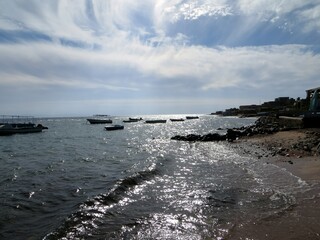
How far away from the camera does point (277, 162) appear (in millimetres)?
21016

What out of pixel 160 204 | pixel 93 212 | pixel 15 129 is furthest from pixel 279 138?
pixel 15 129

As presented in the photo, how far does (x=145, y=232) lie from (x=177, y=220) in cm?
149

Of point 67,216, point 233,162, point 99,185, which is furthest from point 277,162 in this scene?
point 67,216

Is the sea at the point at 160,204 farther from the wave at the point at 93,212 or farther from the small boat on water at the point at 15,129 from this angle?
the small boat on water at the point at 15,129

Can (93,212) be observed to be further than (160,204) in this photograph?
No

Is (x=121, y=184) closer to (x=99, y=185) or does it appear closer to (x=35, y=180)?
(x=99, y=185)

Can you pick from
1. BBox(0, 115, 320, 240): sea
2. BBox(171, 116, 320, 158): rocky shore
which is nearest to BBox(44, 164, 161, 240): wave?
BBox(0, 115, 320, 240): sea

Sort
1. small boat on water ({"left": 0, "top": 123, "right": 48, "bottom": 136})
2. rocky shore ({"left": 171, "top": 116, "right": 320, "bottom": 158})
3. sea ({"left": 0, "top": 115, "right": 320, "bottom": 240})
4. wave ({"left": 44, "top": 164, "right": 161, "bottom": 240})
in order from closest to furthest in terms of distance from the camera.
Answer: sea ({"left": 0, "top": 115, "right": 320, "bottom": 240}) < wave ({"left": 44, "top": 164, "right": 161, "bottom": 240}) < rocky shore ({"left": 171, "top": 116, "right": 320, "bottom": 158}) < small boat on water ({"left": 0, "top": 123, "right": 48, "bottom": 136})

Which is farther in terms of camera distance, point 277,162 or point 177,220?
point 277,162

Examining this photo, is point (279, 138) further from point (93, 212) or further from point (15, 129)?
point (15, 129)

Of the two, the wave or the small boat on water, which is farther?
the small boat on water

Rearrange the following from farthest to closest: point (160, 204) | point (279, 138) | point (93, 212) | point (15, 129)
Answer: point (15, 129) → point (279, 138) → point (160, 204) → point (93, 212)

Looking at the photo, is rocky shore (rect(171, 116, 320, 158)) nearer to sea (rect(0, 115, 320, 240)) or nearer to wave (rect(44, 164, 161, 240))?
sea (rect(0, 115, 320, 240))

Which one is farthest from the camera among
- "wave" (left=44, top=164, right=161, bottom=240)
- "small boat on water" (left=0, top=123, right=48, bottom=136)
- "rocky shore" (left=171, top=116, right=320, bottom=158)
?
"small boat on water" (left=0, top=123, right=48, bottom=136)
